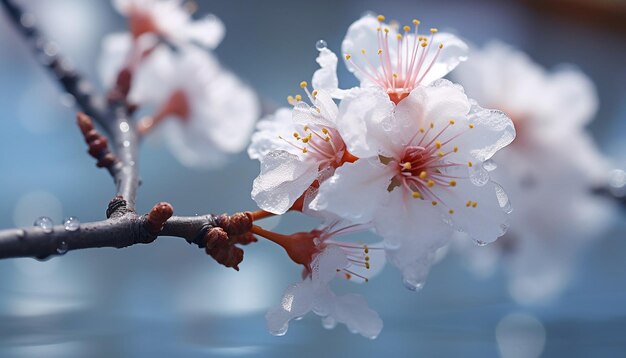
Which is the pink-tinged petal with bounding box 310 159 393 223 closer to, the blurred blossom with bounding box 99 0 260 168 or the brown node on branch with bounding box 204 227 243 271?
the brown node on branch with bounding box 204 227 243 271

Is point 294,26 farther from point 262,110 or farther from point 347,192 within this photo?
point 347,192

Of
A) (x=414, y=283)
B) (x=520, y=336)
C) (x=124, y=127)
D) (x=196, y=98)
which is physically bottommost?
(x=414, y=283)

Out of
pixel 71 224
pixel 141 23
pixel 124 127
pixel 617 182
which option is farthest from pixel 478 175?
pixel 617 182

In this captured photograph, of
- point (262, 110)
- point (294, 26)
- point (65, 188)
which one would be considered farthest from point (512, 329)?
point (294, 26)

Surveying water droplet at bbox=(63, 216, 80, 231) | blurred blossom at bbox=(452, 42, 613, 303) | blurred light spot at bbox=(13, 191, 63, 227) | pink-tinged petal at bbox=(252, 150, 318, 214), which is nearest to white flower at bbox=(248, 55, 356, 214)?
pink-tinged petal at bbox=(252, 150, 318, 214)

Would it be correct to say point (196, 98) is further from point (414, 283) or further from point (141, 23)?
point (414, 283)

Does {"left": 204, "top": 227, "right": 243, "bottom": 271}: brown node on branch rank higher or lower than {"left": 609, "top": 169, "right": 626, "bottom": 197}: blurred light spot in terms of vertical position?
lower

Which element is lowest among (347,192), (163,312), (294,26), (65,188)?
(347,192)
